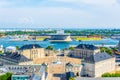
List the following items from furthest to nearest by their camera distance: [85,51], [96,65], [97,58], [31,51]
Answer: [31,51] < [85,51] < [97,58] < [96,65]

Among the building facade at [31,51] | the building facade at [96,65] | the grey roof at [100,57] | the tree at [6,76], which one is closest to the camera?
the tree at [6,76]

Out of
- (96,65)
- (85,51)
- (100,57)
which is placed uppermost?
(100,57)

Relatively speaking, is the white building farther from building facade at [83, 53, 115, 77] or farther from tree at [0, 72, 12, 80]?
tree at [0, 72, 12, 80]

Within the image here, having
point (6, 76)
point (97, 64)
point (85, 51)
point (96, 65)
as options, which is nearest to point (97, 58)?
point (97, 64)

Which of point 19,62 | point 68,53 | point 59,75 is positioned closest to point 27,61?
point 19,62

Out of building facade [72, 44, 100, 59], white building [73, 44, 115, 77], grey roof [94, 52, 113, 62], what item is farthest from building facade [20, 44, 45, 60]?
grey roof [94, 52, 113, 62]

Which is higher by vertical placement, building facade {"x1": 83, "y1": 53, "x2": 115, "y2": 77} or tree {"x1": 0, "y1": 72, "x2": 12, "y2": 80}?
tree {"x1": 0, "y1": 72, "x2": 12, "y2": 80}

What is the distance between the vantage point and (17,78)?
854 inches

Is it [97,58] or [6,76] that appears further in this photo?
[97,58]

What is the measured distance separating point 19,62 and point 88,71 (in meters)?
8.06

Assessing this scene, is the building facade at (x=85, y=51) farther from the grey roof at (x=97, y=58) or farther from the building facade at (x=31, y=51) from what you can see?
the grey roof at (x=97, y=58)

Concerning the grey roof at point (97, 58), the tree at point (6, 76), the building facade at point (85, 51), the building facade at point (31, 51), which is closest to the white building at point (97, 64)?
the grey roof at point (97, 58)

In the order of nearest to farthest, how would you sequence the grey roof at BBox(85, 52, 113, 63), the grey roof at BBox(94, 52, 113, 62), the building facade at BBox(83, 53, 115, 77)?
the building facade at BBox(83, 53, 115, 77), the grey roof at BBox(85, 52, 113, 63), the grey roof at BBox(94, 52, 113, 62)

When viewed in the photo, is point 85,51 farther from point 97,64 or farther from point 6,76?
point 6,76
